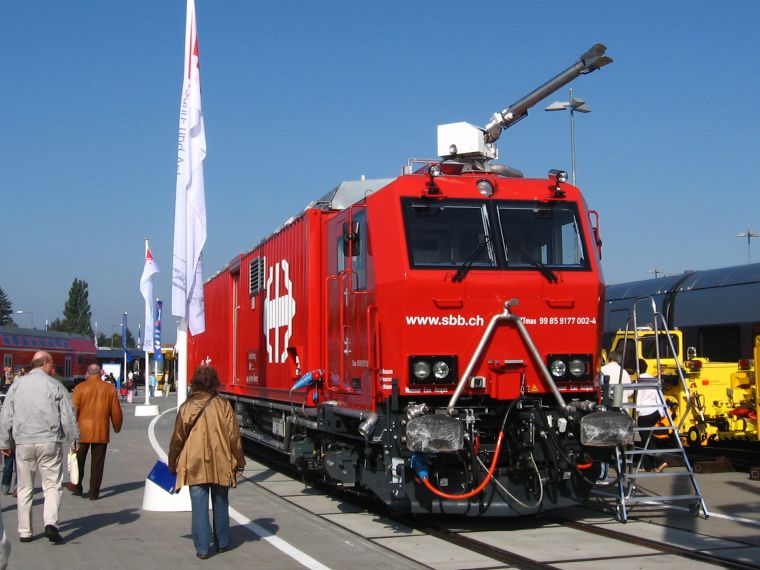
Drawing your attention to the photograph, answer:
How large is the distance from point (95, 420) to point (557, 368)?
604 centimetres

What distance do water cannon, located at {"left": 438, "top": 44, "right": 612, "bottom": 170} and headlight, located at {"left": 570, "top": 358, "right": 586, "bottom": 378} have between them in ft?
8.28

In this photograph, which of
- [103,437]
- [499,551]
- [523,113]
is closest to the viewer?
[499,551]

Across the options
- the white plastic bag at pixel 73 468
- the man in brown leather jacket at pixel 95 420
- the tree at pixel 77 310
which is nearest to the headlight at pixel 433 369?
the man in brown leather jacket at pixel 95 420

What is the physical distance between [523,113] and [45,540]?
8.82 m

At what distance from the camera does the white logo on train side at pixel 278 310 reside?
12.8 meters

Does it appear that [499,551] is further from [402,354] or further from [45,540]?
[45,540]

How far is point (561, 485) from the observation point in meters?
9.36

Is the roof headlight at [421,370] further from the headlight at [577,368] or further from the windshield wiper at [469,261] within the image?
the headlight at [577,368]

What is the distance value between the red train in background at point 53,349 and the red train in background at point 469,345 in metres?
39.3

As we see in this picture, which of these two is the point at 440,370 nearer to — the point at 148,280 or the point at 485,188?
the point at 485,188

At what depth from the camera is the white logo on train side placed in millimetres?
12836

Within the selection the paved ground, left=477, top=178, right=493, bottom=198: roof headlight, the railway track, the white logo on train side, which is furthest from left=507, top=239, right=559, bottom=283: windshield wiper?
the white logo on train side

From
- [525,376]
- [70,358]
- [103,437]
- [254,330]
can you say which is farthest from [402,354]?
[70,358]

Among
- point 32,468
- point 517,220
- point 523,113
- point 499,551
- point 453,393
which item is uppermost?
point 523,113
